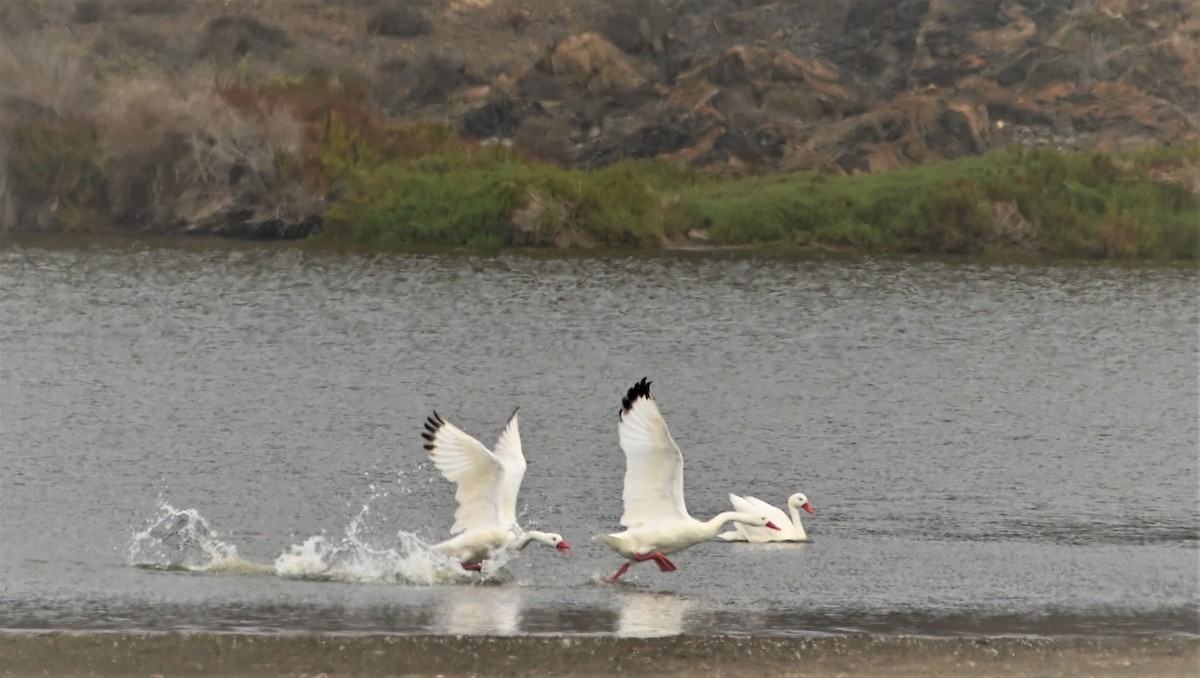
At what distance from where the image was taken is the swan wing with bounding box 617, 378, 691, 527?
15.1 meters

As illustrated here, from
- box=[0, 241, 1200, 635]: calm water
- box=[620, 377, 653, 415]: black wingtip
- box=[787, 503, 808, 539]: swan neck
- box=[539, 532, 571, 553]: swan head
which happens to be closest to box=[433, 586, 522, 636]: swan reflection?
box=[0, 241, 1200, 635]: calm water

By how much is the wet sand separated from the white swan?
400 centimetres

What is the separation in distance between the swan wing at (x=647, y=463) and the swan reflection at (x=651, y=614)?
64cm

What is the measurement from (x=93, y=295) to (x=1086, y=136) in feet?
82.9

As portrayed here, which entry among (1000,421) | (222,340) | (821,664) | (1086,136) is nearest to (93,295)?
(222,340)

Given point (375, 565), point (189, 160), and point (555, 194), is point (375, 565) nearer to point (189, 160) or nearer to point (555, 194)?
point (555, 194)

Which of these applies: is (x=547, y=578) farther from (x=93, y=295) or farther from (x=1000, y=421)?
(x=93, y=295)

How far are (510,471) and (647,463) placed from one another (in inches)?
43.5

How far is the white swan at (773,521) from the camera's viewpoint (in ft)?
57.3

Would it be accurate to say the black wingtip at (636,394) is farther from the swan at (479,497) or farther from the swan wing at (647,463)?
the swan at (479,497)

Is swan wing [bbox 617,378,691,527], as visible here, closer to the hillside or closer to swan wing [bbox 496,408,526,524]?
swan wing [bbox 496,408,526,524]

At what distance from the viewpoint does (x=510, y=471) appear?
1577cm

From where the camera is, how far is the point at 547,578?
15.8 m

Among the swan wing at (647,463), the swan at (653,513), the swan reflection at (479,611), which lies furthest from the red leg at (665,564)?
the swan reflection at (479,611)
